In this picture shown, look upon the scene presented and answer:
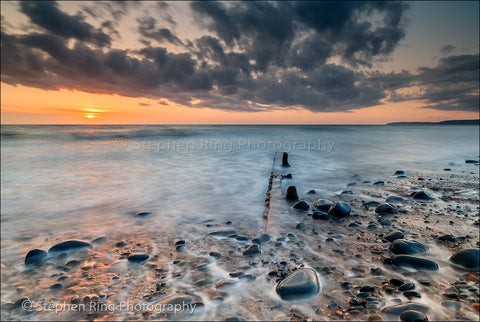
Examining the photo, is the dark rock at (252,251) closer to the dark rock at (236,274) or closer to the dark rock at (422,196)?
the dark rock at (236,274)

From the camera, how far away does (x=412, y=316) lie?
1869mm

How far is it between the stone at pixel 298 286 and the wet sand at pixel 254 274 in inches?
2.4

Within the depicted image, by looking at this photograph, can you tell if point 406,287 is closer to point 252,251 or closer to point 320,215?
point 252,251

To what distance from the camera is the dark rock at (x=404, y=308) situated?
1941 millimetres

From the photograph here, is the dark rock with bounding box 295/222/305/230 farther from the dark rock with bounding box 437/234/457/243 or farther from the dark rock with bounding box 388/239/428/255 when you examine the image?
the dark rock with bounding box 437/234/457/243

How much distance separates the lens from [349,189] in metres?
6.66

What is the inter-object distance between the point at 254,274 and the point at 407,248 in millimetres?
2173

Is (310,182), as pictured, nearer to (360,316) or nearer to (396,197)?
(396,197)

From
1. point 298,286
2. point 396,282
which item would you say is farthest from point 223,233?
point 396,282

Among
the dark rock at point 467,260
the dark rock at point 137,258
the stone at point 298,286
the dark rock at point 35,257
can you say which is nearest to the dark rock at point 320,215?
the dark rock at point 467,260

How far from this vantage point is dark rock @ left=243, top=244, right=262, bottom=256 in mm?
3102

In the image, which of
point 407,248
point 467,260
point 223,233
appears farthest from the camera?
point 223,233

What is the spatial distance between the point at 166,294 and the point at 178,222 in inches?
87.7

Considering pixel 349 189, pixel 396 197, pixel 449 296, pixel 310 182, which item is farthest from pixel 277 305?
pixel 310 182
